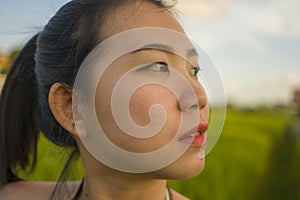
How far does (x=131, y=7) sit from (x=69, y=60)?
0.89 feet

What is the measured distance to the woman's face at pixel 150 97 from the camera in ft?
5.28

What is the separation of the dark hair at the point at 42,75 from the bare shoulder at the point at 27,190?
0.04 m

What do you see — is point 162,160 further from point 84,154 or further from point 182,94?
point 84,154

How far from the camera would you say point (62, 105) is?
1.84 meters

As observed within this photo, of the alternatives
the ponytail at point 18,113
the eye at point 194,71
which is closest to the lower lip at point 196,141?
the eye at point 194,71

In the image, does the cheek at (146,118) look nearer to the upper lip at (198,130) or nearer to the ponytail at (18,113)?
the upper lip at (198,130)

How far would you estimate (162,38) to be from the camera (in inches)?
66.1

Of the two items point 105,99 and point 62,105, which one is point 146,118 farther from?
point 62,105

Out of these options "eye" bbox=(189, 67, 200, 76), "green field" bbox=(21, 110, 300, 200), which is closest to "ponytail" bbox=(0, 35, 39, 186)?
"eye" bbox=(189, 67, 200, 76)

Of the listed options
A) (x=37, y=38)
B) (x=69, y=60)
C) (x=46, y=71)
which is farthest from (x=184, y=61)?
(x=37, y=38)

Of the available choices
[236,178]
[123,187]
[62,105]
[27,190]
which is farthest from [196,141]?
[236,178]

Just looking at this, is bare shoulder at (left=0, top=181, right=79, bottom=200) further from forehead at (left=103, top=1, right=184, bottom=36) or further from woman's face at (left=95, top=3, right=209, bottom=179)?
forehead at (left=103, top=1, right=184, bottom=36)

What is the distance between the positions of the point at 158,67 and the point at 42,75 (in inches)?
19.8

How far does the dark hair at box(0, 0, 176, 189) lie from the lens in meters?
1.82
